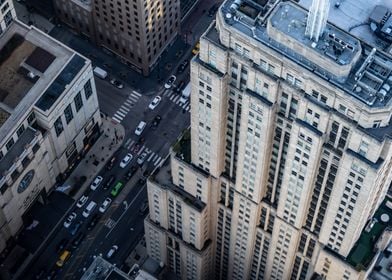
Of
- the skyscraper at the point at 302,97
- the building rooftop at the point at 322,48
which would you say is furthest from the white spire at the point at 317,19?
the building rooftop at the point at 322,48

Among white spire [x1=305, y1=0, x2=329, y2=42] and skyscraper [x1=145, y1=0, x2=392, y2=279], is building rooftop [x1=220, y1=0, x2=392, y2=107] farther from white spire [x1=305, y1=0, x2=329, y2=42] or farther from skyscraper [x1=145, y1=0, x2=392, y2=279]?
white spire [x1=305, y1=0, x2=329, y2=42]

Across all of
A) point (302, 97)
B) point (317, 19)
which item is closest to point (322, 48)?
point (317, 19)

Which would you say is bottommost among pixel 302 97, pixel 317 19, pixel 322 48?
pixel 302 97

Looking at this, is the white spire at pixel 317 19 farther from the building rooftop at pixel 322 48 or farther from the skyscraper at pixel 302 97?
the building rooftop at pixel 322 48

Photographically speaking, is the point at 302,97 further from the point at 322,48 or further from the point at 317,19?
the point at 317,19

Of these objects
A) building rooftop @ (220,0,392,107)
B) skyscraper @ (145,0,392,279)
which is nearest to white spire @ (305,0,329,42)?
skyscraper @ (145,0,392,279)

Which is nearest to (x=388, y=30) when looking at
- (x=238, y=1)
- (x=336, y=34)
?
(x=336, y=34)

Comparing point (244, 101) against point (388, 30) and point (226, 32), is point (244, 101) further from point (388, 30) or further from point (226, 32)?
point (388, 30)
